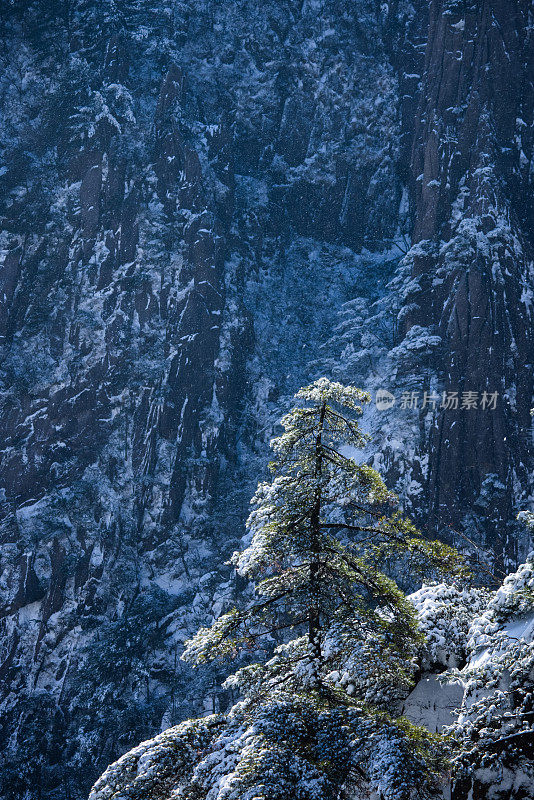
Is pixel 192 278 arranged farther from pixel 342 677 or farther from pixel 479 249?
pixel 342 677

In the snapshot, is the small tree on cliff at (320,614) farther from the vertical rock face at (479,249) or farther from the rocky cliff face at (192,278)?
the vertical rock face at (479,249)

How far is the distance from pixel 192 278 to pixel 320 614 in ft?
99.7

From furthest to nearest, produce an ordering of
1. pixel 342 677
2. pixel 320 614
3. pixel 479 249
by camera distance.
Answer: pixel 479 249
pixel 342 677
pixel 320 614

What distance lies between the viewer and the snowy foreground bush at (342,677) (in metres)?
4.64

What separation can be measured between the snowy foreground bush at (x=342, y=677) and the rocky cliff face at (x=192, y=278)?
1920 centimetres

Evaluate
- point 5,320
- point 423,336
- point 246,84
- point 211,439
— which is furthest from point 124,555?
point 246,84

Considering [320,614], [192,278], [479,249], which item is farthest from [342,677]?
[192,278]

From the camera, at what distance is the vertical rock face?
86.6ft

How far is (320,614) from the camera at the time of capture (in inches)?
250

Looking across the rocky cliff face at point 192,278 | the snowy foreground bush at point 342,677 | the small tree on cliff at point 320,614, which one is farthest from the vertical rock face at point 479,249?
the small tree on cliff at point 320,614

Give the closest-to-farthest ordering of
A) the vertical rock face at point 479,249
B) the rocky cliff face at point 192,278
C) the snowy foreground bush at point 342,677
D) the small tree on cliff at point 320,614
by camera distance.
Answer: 1. the snowy foreground bush at point 342,677
2. the small tree on cliff at point 320,614
3. the vertical rock face at point 479,249
4. the rocky cliff face at point 192,278

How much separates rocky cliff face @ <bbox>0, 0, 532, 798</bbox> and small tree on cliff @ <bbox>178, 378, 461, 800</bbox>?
1932 centimetres

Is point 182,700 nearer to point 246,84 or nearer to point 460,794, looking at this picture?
point 460,794

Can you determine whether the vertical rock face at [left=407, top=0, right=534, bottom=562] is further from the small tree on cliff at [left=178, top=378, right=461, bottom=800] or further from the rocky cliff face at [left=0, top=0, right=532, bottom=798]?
the small tree on cliff at [left=178, top=378, right=461, bottom=800]
